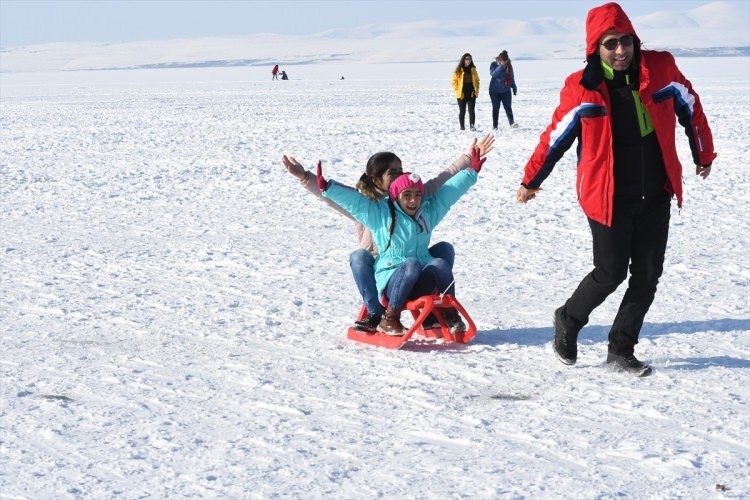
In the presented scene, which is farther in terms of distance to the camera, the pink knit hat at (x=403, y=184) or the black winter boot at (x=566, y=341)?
the pink knit hat at (x=403, y=184)

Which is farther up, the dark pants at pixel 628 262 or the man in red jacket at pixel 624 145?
the man in red jacket at pixel 624 145

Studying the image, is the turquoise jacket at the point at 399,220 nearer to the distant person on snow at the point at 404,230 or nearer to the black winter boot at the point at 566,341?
the distant person on snow at the point at 404,230

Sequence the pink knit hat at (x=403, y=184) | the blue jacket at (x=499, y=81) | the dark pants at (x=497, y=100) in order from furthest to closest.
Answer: the dark pants at (x=497, y=100)
the blue jacket at (x=499, y=81)
the pink knit hat at (x=403, y=184)

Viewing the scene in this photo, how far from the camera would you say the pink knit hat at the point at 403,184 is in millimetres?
4562

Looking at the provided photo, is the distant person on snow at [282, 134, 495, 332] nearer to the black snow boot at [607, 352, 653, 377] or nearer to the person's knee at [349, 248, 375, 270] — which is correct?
the person's knee at [349, 248, 375, 270]

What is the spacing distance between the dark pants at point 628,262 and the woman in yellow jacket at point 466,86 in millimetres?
11168

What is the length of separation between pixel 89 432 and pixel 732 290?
352 cm

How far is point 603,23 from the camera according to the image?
3691 millimetres

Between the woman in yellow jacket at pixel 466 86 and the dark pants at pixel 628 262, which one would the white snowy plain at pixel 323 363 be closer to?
the dark pants at pixel 628 262

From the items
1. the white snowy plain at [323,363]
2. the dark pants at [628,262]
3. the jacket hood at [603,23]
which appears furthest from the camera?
the dark pants at [628,262]

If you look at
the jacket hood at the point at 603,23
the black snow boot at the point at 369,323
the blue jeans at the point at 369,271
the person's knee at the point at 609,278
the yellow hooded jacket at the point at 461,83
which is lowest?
the black snow boot at the point at 369,323

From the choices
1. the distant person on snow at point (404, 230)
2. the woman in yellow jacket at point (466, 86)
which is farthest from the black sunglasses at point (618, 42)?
the woman in yellow jacket at point (466, 86)

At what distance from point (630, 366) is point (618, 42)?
49.3 inches

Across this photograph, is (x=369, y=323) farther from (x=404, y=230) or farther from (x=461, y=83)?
(x=461, y=83)
